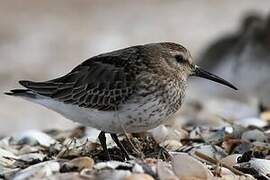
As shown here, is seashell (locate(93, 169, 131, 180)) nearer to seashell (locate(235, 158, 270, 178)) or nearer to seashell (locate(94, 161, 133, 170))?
seashell (locate(94, 161, 133, 170))

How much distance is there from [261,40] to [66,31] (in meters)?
6.44

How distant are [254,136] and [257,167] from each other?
3.72 ft

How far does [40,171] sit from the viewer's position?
4363 millimetres

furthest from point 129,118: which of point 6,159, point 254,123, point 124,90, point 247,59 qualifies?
point 247,59

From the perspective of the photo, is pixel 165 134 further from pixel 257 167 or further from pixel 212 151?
pixel 257 167

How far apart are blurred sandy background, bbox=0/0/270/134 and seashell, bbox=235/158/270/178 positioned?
27.4ft

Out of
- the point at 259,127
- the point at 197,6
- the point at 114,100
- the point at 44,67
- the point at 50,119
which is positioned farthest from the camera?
the point at 197,6

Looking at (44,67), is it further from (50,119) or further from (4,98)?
(50,119)

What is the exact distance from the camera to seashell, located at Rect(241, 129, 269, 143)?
6215mm

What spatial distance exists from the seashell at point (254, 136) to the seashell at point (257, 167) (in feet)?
3.07

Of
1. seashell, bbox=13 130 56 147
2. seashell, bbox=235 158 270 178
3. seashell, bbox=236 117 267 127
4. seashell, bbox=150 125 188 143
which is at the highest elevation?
seashell, bbox=235 158 270 178

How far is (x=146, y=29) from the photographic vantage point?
58.0 ft

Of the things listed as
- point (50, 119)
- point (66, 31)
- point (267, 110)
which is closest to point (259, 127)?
point (267, 110)

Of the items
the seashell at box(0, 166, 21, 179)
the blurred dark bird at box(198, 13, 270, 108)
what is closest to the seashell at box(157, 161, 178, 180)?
the seashell at box(0, 166, 21, 179)
